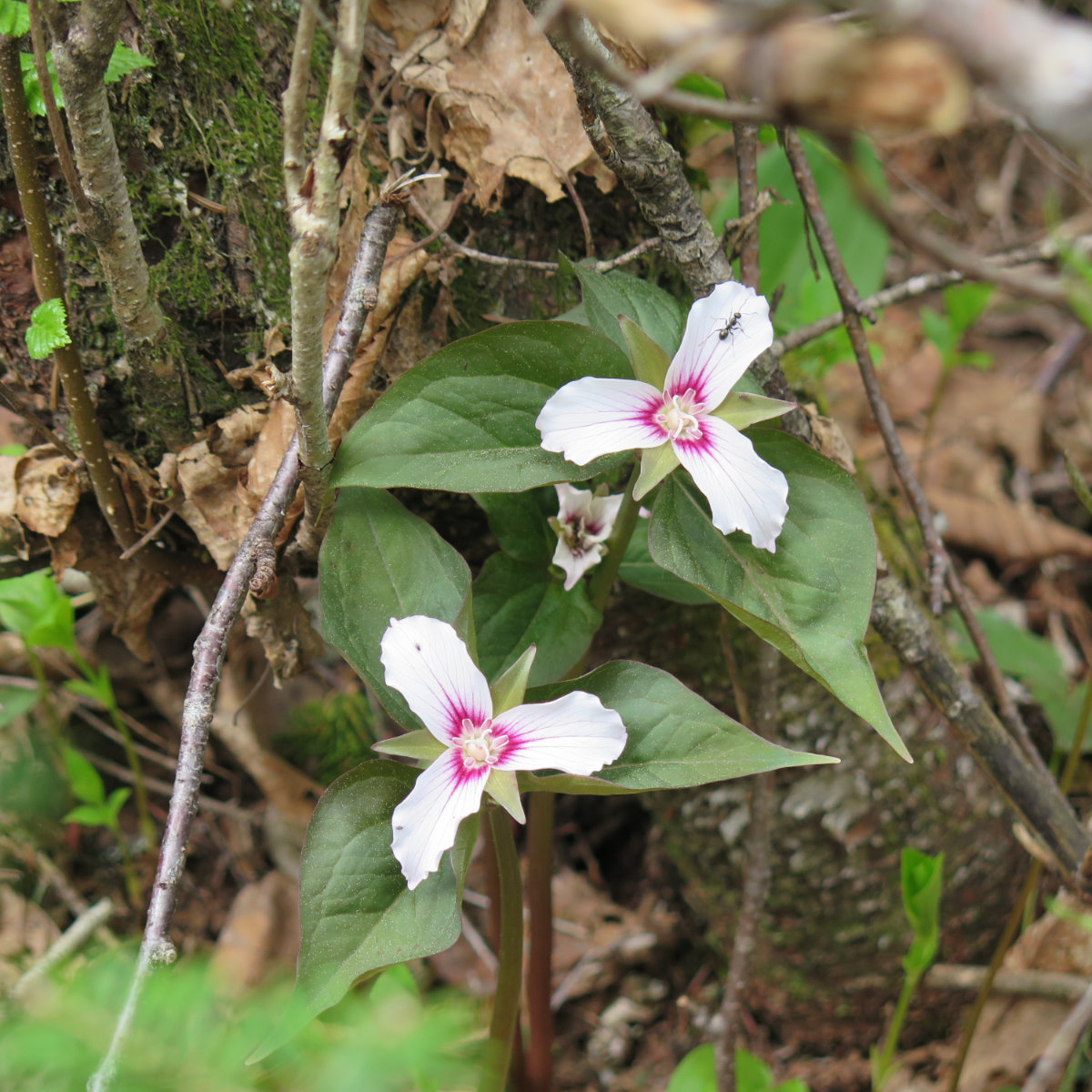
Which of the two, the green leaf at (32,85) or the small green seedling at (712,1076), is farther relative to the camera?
the small green seedling at (712,1076)

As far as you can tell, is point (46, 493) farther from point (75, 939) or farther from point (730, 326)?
point (730, 326)

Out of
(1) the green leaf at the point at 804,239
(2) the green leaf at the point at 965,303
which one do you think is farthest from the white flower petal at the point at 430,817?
(2) the green leaf at the point at 965,303

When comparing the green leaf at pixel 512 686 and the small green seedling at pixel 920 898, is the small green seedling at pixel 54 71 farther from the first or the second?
the small green seedling at pixel 920 898

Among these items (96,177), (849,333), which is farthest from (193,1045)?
(849,333)

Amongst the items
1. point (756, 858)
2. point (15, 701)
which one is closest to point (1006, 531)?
point (756, 858)

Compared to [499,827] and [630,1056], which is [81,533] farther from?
[630,1056]
